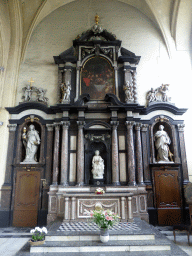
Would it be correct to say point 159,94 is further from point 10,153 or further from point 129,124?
point 10,153

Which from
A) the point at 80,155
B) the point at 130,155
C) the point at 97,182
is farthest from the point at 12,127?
the point at 130,155

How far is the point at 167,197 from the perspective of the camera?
29.4 ft

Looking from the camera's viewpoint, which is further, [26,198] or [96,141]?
[96,141]

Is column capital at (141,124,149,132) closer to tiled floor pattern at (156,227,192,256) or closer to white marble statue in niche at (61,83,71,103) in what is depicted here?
white marble statue in niche at (61,83,71,103)

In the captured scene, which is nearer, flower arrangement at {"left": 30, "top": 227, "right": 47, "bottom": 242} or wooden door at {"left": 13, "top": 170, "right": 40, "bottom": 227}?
flower arrangement at {"left": 30, "top": 227, "right": 47, "bottom": 242}

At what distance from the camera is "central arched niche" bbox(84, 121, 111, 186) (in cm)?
939

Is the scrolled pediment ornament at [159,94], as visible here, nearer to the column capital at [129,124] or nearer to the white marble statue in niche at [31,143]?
the column capital at [129,124]

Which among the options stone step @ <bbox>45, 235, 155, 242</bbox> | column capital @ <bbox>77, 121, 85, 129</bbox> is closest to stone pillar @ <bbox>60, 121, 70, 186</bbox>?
column capital @ <bbox>77, 121, 85, 129</bbox>

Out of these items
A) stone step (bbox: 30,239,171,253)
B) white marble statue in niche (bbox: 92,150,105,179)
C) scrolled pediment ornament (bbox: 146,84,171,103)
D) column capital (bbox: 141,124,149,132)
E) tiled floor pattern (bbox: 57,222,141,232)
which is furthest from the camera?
scrolled pediment ornament (bbox: 146,84,171,103)

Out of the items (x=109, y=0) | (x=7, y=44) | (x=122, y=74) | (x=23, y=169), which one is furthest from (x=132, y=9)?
(x=23, y=169)

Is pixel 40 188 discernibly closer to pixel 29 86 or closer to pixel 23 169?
pixel 23 169

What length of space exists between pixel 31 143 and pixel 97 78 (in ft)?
13.6

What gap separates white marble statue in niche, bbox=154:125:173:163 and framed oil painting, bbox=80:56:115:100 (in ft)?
9.02

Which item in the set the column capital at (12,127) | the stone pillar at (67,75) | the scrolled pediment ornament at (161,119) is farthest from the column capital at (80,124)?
the scrolled pediment ornament at (161,119)
